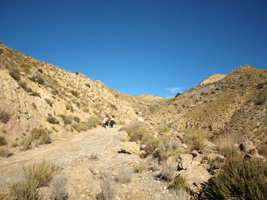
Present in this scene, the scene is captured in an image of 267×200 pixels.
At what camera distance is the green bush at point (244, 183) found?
Answer: 3276mm

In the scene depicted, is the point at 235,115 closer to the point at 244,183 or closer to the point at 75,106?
the point at 75,106

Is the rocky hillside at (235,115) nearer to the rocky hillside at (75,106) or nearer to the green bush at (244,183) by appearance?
the rocky hillside at (75,106)

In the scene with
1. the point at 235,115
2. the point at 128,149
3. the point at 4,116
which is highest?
the point at 235,115

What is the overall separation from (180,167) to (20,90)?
12.1 metres

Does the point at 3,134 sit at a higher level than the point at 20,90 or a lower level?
lower

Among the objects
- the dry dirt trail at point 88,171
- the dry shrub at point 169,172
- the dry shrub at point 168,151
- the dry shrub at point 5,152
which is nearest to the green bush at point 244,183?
the dry shrub at point 169,172

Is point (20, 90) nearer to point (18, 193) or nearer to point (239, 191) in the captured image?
point (18, 193)

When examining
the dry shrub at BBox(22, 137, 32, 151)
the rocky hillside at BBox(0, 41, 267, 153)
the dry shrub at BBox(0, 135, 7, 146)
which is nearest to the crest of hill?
the rocky hillside at BBox(0, 41, 267, 153)

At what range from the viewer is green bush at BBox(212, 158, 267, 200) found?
3276 millimetres

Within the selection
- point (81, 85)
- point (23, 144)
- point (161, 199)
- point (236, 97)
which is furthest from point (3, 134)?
point (236, 97)

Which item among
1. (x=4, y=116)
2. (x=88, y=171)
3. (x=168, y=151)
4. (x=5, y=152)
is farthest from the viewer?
(x=4, y=116)

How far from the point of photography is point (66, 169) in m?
5.73

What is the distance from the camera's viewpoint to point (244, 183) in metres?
3.54

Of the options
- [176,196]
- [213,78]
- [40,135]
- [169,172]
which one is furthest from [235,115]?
[213,78]
